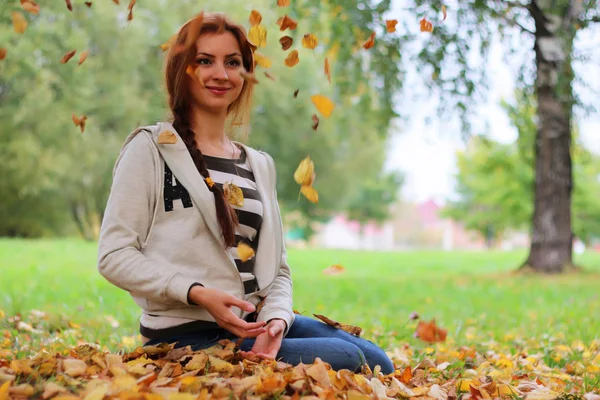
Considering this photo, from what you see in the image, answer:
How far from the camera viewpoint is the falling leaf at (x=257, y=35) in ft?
7.86

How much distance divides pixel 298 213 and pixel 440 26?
27107 millimetres

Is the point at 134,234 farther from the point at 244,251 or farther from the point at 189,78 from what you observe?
the point at 189,78

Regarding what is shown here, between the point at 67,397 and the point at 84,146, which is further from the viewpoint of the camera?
the point at 84,146

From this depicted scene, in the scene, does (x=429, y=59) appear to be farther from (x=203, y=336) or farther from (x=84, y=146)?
(x=84, y=146)

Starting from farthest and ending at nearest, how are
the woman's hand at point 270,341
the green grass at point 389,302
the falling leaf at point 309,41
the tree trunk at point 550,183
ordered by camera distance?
the tree trunk at point 550,183
the green grass at point 389,302
the falling leaf at point 309,41
the woman's hand at point 270,341

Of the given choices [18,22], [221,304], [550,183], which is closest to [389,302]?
[550,183]

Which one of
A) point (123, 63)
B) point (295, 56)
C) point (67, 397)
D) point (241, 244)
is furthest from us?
point (123, 63)

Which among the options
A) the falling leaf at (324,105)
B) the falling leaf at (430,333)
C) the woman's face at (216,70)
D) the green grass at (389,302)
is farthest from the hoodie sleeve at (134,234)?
the falling leaf at (430,333)

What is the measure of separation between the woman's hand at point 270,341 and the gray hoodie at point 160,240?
0.07 m

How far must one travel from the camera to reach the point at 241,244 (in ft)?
7.50

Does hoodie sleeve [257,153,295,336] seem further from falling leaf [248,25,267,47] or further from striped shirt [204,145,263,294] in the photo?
falling leaf [248,25,267,47]

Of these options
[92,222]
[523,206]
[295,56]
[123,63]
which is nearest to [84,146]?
[123,63]

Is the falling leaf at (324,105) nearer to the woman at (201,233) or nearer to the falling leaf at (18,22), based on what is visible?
the woman at (201,233)

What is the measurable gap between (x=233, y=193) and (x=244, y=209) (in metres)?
0.10
